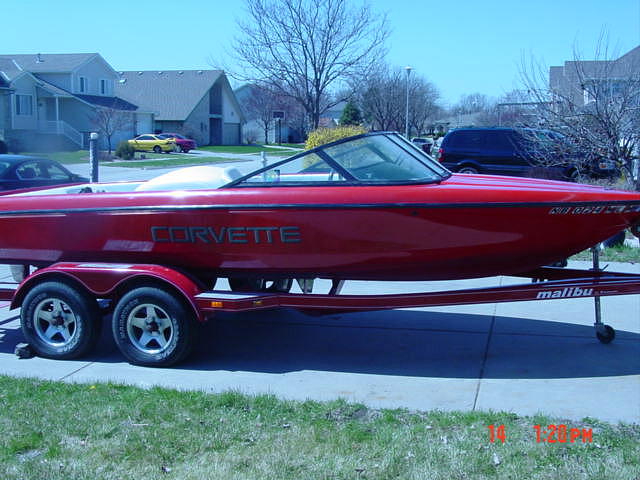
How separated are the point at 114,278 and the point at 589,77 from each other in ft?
34.2

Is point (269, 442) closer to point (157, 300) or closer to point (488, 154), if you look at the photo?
point (157, 300)

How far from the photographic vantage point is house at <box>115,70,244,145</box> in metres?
62.2

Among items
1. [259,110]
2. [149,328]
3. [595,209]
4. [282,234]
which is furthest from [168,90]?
[595,209]

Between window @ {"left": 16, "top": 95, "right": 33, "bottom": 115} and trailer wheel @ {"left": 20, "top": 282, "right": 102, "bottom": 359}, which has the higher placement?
window @ {"left": 16, "top": 95, "right": 33, "bottom": 115}

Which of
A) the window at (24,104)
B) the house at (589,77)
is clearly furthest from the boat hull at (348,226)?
the window at (24,104)

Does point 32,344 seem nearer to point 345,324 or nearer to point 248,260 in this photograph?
point 248,260

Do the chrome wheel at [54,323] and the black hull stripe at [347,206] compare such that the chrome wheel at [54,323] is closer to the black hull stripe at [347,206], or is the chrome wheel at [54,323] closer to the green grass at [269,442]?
the black hull stripe at [347,206]

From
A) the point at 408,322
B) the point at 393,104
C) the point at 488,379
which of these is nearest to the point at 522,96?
the point at 408,322

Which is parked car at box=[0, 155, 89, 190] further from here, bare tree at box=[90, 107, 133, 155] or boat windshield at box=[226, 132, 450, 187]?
bare tree at box=[90, 107, 133, 155]

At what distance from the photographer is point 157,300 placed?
587 cm

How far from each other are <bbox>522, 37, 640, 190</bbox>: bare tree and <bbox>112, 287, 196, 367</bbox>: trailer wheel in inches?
367

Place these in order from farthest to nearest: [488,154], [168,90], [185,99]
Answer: [168,90] < [185,99] < [488,154]

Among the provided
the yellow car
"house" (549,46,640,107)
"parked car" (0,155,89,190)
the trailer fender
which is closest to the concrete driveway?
the trailer fender
